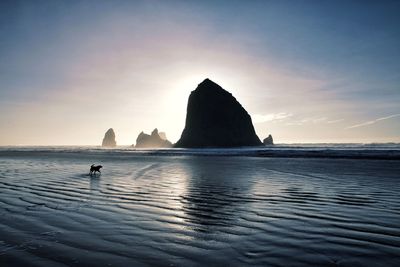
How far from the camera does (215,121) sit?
12000 centimetres

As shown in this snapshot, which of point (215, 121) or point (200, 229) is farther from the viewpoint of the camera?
point (215, 121)

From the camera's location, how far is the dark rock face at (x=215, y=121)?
11450 centimetres

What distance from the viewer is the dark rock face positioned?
376ft

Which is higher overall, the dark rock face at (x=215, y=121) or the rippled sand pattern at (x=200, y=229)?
the dark rock face at (x=215, y=121)

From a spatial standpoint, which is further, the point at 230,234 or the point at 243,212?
the point at 243,212

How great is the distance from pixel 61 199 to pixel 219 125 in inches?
4378

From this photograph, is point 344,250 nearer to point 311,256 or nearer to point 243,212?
point 311,256

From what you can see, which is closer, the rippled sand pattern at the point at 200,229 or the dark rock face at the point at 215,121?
the rippled sand pattern at the point at 200,229

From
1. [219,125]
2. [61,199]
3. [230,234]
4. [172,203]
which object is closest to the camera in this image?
[230,234]

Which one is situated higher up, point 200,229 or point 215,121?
point 215,121

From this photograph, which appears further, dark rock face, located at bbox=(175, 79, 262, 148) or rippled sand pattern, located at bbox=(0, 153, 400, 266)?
dark rock face, located at bbox=(175, 79, 262, 148)

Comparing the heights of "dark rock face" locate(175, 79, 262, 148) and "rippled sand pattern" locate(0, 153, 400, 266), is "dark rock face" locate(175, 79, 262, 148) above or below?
above

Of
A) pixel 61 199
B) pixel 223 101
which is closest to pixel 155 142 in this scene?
pixel 223 101

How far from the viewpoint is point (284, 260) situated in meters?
3.74
